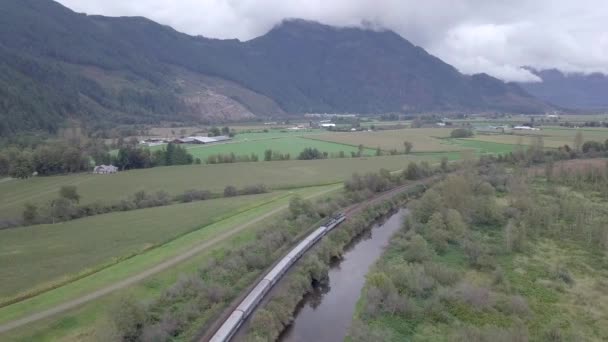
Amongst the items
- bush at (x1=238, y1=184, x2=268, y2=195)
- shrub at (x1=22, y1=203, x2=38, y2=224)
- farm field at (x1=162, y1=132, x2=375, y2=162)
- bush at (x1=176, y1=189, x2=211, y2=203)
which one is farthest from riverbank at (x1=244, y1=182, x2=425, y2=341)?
farm field at (x1=162, y1=132, x2=375, y2=162)

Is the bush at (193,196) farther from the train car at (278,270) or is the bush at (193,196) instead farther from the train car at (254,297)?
the train car at (254,297)

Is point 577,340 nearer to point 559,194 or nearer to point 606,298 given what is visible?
point 606,298

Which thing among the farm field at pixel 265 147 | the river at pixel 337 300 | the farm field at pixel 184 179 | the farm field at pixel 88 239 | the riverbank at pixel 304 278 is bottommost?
the river at pixel 337 300

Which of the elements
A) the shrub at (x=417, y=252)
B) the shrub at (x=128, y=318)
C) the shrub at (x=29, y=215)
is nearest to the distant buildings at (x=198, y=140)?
the shrub at (x=29, y=215)

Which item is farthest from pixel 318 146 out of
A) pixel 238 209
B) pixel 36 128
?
pixel 36 128

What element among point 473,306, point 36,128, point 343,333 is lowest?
point 343,333

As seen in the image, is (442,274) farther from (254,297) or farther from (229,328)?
(229,328)
